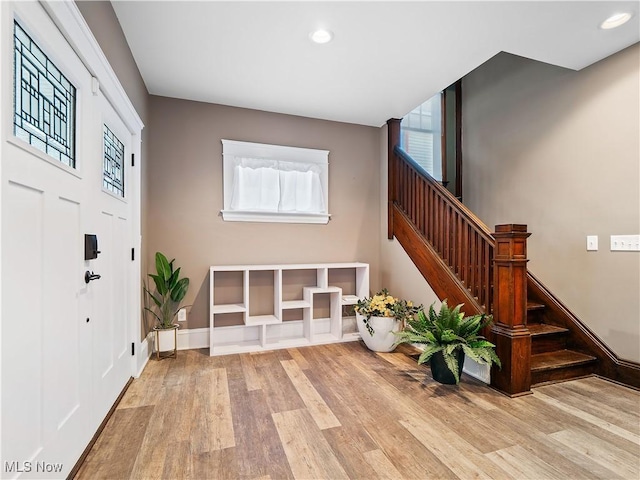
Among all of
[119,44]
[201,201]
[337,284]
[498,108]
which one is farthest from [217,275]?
[498,108]

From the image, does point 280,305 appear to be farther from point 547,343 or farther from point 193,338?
point 547,343

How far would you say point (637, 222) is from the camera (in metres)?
2.48

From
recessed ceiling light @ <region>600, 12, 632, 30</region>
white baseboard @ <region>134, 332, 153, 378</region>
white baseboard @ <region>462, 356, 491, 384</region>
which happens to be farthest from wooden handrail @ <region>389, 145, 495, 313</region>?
white baseboard @ <region>134, 332, 153, 378</region>

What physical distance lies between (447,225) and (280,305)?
1859mm

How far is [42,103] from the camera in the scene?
1338mm

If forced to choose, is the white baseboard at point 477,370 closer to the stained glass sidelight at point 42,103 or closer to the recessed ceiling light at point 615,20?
the recessed ceiling light at point 615,20

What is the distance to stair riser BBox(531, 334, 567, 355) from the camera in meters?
2.83

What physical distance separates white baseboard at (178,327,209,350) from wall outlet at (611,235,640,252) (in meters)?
3.78

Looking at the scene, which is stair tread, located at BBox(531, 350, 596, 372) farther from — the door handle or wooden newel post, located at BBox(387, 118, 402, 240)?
the door handle

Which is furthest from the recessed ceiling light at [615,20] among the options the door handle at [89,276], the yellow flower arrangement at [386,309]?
the door handle at [89,276]

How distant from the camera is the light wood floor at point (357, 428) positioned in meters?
1.60

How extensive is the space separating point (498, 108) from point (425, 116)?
113 centimetres

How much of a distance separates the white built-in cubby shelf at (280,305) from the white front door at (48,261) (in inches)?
57.0

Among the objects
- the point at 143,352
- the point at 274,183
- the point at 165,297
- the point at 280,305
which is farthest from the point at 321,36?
the point at 143,352
